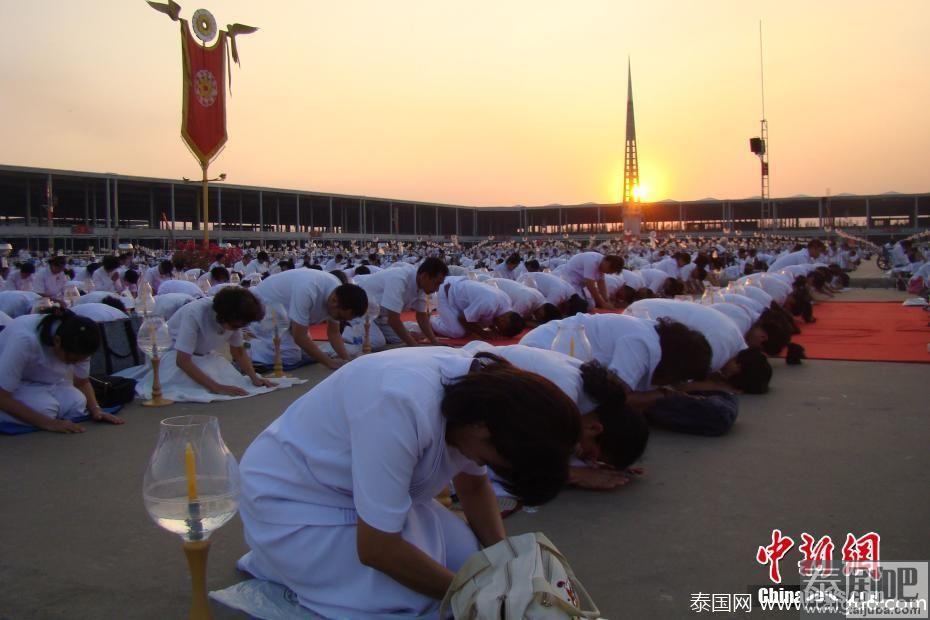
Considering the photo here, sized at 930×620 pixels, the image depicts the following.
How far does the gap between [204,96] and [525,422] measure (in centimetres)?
1999

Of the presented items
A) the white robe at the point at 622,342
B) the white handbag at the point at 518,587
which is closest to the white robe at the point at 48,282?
the white robe at the point at 622,342

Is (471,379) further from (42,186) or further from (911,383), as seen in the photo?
(42,186)

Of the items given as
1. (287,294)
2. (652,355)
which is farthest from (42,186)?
(652,355)

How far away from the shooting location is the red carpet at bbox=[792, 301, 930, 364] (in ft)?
23.8

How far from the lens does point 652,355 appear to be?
3850 millimetres

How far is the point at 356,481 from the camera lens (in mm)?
1808

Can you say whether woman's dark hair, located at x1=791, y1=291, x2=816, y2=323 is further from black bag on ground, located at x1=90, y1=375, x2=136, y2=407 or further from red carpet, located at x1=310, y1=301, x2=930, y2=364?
black bag on ground, located at x1=90, y1=375, x2=136, y2=407

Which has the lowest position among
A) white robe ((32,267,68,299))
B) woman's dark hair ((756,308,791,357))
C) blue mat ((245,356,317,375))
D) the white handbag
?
blue mat ((245,356,317,375))

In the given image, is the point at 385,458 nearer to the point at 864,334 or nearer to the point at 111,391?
the point at 111,391

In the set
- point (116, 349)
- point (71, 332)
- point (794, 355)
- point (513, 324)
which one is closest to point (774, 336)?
point (794, 355)

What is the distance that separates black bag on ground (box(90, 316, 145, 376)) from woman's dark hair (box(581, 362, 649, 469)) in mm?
4875

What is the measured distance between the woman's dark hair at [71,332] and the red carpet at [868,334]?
250 inches

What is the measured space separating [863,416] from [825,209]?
56.3m

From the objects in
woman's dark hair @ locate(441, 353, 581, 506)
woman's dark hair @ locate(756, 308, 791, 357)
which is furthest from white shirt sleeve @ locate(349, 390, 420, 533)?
woman's dark hair @ locate(756, 308, 791, 357)
